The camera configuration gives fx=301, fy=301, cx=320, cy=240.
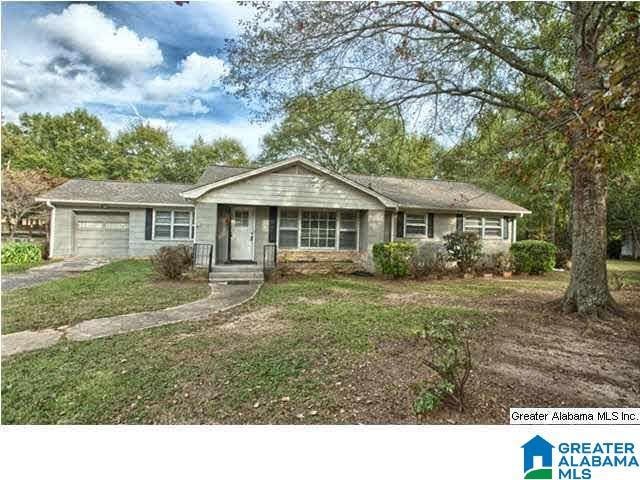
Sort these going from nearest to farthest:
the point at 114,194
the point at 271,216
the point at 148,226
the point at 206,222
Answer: the point at 206,222 < the point at 271,216 < the point at 148,226 < the point at 114,194

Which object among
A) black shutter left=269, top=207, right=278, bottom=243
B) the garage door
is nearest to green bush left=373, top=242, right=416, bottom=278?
black shutter left=269, top=207, right=278, bottom=243

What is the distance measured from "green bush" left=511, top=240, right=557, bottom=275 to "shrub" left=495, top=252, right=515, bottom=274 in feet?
0.50

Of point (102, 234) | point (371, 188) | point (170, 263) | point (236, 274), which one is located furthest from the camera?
point (102, 234)

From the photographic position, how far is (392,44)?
4602mm

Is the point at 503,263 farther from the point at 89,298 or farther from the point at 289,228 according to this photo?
the point at 89,298

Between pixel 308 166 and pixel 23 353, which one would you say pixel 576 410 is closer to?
pixel 23 353

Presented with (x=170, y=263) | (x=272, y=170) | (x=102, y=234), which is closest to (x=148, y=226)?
(x=102, y=234)

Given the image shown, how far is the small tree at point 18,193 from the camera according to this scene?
13.0 m

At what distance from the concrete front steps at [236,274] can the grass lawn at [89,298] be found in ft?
1.55

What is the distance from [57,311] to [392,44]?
692 cm

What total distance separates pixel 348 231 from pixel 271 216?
264cm

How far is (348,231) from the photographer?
10.3 m

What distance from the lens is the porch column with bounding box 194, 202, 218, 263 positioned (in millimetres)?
8766
